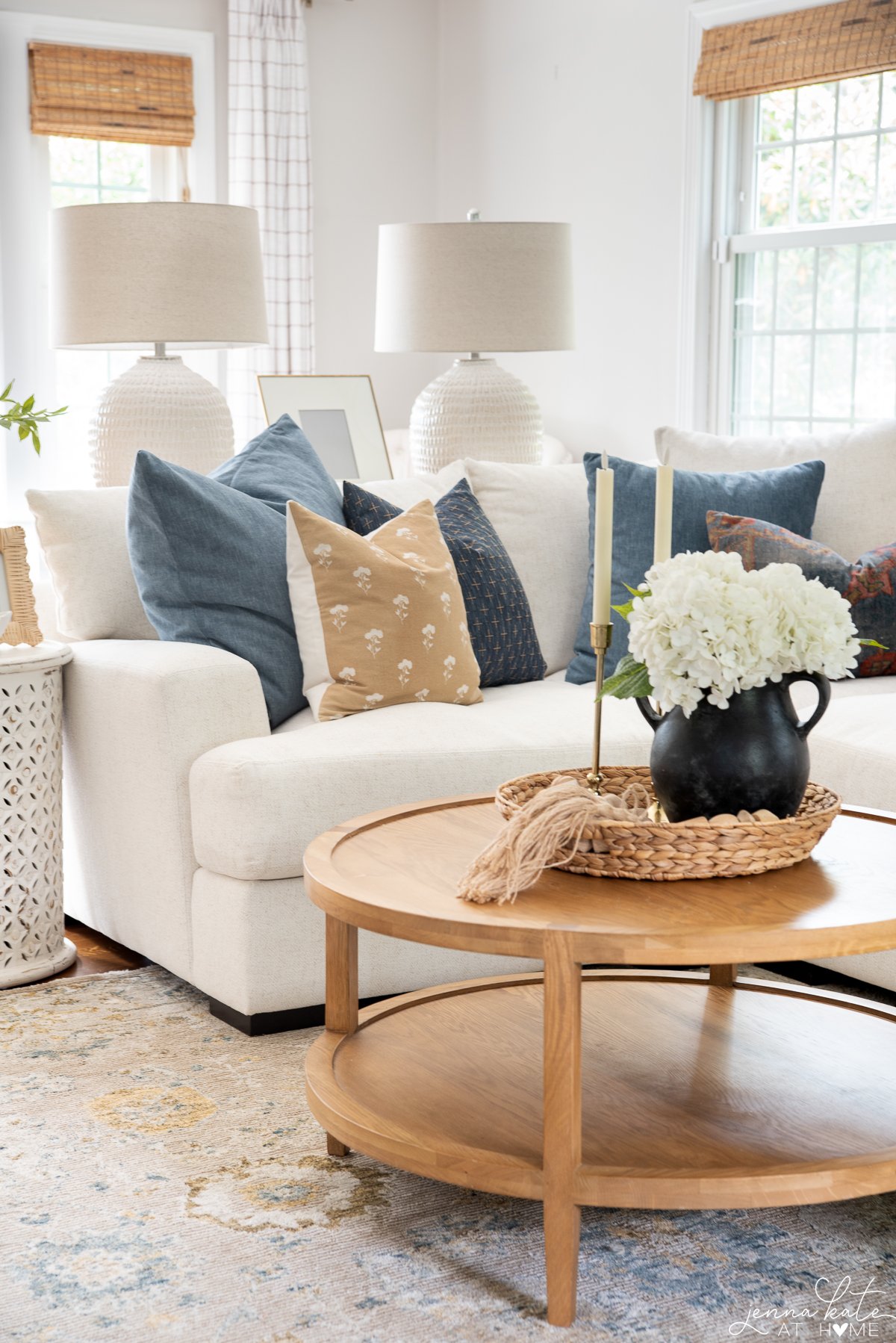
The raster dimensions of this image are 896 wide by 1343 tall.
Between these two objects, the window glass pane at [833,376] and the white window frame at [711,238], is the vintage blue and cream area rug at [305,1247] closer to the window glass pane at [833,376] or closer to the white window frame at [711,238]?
the window glass pane at [833,376]

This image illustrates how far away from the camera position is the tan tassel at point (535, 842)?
157 centimetres

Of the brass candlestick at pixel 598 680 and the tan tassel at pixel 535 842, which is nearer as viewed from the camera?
A: the tan tassel at pixel 535 842

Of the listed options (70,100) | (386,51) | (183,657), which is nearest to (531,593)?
(183,657)

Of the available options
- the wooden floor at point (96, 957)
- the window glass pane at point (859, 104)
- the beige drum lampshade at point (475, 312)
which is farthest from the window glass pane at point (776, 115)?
the wooden floor at point (96, 957)

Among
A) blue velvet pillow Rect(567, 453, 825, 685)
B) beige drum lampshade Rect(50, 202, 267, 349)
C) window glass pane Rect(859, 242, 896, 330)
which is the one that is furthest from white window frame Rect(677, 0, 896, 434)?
beige drum lampshade Rect(50, 202, 267, 349)

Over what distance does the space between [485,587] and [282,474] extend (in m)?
0.47

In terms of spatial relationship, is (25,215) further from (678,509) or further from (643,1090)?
(643,1090)

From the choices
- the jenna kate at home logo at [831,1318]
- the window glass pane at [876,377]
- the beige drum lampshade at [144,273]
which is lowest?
the jenna kate at home logo at [831,1318]

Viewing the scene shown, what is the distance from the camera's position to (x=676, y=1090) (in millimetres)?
1748

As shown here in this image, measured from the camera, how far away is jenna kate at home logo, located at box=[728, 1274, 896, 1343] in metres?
1.48

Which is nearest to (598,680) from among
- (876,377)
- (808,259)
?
(876,377)

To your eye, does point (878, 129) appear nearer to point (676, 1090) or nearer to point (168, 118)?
point (168, 118)

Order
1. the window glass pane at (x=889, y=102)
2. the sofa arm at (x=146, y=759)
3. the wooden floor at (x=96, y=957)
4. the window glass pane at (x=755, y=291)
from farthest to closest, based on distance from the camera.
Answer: the window glass pane at (x=755, y=291), the window glass pane at (x=889, y=102), the wooden floor at (x=96, y=957), the sofa arm at (x=146, y=759)

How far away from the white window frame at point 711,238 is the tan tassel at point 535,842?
361 cm
